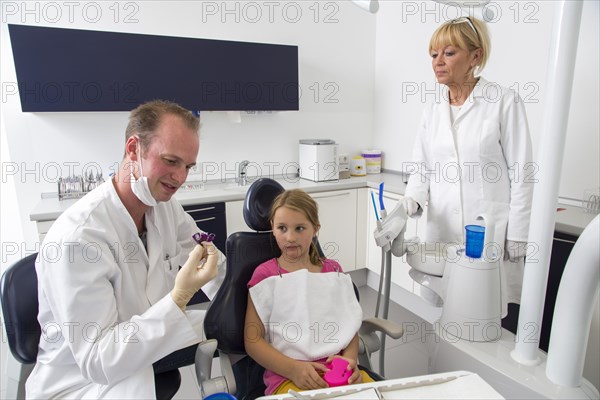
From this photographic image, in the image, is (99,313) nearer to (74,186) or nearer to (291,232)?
(291,232)

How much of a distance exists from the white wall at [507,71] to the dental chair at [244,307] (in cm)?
94

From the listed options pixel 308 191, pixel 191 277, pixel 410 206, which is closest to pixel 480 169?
pixel 410 206

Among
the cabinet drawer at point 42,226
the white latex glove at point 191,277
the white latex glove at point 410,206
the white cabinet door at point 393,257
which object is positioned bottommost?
the white cabinet door at point 393,257

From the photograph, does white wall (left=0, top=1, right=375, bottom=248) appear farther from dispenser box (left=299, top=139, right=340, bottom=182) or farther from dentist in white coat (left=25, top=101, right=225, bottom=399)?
dentist in white coat (left=25, top=101, right=225, bottom=399)

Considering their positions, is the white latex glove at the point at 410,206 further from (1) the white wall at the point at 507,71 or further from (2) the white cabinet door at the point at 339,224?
(2) the white cabinet door at the point at 339,224

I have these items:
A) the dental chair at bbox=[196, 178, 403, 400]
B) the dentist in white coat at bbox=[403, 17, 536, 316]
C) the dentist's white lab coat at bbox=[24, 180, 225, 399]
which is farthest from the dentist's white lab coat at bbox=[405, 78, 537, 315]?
the dentist's white lab coat at bbox=[24, 180, 225, 399]

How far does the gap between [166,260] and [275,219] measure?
1.33ft

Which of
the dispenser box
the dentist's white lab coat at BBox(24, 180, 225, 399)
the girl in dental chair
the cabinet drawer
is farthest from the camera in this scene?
the dispenser box

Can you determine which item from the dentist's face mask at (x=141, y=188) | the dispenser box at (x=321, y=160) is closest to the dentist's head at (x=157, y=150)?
the dentist's face mask at (x=141, y=188)

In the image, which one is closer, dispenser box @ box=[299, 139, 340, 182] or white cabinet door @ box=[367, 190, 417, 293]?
white cabinet door @ box=[367, 190, 417, 293]

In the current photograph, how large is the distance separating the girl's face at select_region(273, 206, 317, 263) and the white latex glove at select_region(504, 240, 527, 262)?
0.80 meters

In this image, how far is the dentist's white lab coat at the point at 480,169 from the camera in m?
1.48

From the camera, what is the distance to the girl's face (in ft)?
4.44

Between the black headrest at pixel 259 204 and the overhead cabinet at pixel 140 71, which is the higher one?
the overhead cabinet at pixel 140 71
